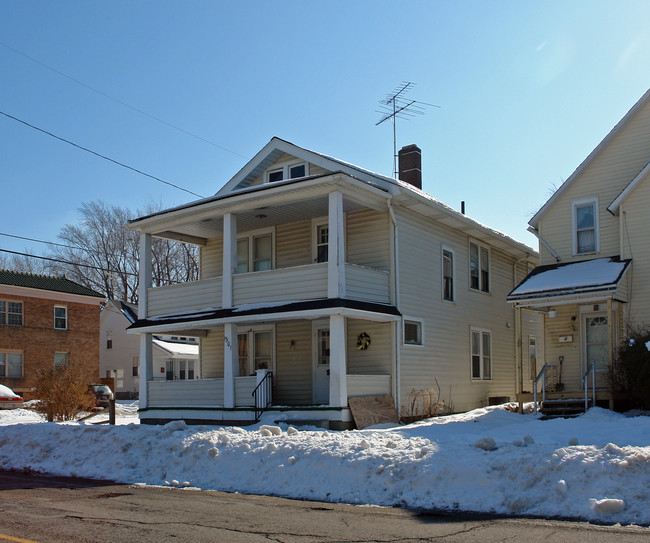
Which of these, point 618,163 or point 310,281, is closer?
point 310,281

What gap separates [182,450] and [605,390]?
34.1ft

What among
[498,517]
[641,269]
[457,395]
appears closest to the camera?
[498,517]

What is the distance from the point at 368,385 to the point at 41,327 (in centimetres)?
2760

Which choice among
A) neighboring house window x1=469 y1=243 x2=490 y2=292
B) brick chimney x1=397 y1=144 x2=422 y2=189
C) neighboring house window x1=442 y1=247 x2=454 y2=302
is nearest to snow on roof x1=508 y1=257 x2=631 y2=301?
neighboring house window x1=442 y1=247 x2=454 y2=302

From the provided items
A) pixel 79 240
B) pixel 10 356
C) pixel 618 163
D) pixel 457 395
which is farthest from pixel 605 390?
pixel 79 240

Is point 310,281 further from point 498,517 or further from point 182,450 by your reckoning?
point 498,517

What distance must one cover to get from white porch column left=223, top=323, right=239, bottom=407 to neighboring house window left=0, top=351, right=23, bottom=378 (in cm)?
2336

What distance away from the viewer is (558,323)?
20.7 m

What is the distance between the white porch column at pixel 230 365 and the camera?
19281 millimetres

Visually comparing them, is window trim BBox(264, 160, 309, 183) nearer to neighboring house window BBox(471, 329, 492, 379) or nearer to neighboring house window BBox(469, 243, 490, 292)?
neighboring house window BBox(469, 243, 490, 292)

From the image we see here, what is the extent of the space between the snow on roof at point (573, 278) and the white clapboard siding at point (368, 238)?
3.56 metres

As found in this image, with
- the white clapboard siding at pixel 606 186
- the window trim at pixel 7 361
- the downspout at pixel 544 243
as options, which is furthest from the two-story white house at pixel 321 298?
the window trim at pixel 7 361

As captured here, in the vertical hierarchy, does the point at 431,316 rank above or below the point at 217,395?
above

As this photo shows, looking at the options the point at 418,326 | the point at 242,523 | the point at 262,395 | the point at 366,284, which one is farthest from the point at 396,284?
the point at 242,523
